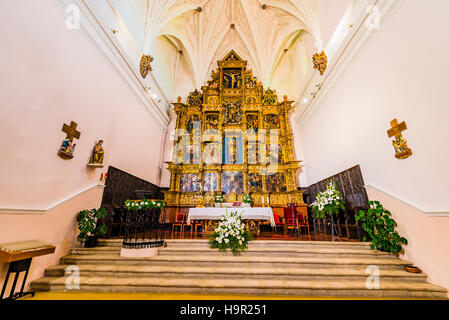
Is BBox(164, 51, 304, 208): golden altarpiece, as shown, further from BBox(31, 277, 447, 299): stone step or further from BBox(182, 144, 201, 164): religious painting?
BBox(31, 277, 447, 299): stone step

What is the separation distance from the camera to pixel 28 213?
326cm

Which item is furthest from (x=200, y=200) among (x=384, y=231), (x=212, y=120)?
(x=384, y=231)

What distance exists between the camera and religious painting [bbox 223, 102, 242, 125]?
10.4 meters

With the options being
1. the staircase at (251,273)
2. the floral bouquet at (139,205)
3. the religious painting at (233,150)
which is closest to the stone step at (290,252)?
the staircase at (251,273)

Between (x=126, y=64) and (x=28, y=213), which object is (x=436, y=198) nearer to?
(x=28, y=213)

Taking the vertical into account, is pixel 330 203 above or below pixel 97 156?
below

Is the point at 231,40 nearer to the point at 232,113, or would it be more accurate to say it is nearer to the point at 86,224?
the point at 232,113

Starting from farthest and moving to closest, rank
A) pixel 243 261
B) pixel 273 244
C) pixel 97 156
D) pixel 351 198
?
pixel 351 198 < pixel 97 156 < pixel 273 244 < pixel 243 261

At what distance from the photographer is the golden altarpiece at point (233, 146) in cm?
894

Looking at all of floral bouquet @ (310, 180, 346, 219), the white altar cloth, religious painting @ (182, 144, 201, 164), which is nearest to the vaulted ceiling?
religious painting @ (182, 144, 201, 164)

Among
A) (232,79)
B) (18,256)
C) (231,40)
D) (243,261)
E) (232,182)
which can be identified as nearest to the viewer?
(18,256)

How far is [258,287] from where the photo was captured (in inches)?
118

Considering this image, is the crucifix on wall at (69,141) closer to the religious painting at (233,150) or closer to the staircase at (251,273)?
the staircase at (251,273)

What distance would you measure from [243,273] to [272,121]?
28.4 feet
